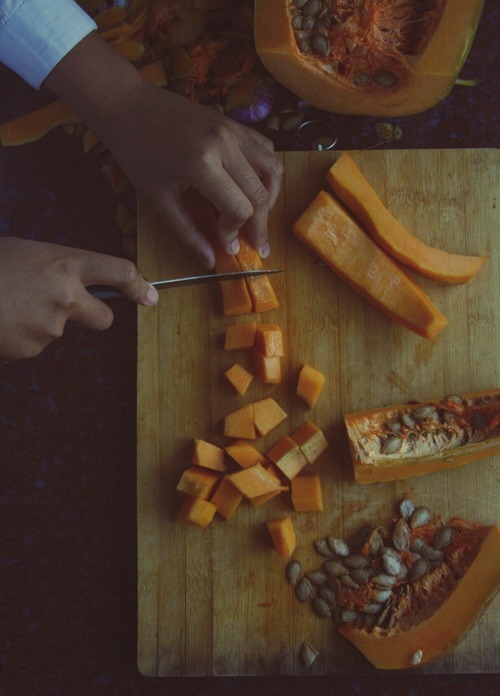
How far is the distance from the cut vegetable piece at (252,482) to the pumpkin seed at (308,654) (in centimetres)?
39

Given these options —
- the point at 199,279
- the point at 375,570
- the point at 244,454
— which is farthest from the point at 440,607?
the point at 199,279

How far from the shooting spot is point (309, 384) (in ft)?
5.56

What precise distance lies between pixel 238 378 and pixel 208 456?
20 cm

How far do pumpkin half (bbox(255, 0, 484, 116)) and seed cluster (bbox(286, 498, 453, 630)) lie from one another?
94cm

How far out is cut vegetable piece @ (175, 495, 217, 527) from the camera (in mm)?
1672

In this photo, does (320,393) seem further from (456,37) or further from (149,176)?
(456,37)

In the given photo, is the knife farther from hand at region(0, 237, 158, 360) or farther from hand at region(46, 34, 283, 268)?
hand at region(0, 237, 158, 360)

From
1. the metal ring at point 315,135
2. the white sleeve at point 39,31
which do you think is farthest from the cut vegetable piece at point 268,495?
the white sleeve at point 39,31

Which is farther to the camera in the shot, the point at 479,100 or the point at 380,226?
the point at 479,100

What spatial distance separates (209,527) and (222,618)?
0.22 m

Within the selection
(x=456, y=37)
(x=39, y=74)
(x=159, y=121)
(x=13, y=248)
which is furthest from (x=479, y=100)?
(x=13, y=248)

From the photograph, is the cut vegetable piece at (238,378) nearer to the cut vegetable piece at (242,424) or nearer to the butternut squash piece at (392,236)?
the cut vegetable piece at (242,424)

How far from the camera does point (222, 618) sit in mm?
1721

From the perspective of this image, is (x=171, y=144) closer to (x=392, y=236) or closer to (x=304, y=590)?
(x=392, y=236)
